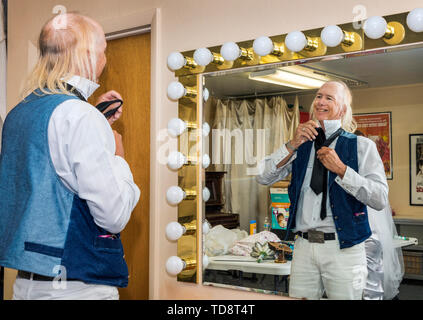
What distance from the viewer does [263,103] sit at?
5.73 feet

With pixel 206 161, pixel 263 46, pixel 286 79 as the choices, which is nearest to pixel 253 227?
pixel 206 161

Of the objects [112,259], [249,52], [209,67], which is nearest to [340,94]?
[249,52]

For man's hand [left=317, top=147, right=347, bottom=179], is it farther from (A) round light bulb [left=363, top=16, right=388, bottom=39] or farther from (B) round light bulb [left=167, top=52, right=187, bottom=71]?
(B) round light bulb [left=167, top=52, right=187, bottom=71]

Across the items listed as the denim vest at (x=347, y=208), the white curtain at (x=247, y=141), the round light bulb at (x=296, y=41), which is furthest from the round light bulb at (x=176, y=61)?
the denim vest at (x=347, y=208)

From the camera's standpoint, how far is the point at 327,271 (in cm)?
155

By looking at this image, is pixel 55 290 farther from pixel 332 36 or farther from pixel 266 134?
pixel 332 36

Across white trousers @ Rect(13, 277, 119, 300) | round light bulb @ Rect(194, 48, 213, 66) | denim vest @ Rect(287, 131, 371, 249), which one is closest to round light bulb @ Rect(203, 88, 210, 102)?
round light bulb @ Rect(194, 48, 213, 66)

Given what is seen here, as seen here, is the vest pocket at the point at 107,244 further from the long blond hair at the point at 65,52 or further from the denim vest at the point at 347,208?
the denim vest at the point at 347,208

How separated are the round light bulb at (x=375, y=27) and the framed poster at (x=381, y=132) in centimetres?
24

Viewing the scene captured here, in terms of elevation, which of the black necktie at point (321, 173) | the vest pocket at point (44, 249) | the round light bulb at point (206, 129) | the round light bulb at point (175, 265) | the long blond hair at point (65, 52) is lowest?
the round light bulb at point (175, 265)

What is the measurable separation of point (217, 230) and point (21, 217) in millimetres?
957

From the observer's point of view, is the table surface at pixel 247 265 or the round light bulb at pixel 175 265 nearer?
the table surface at pixel 247 265

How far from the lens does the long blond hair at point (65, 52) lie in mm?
1138
